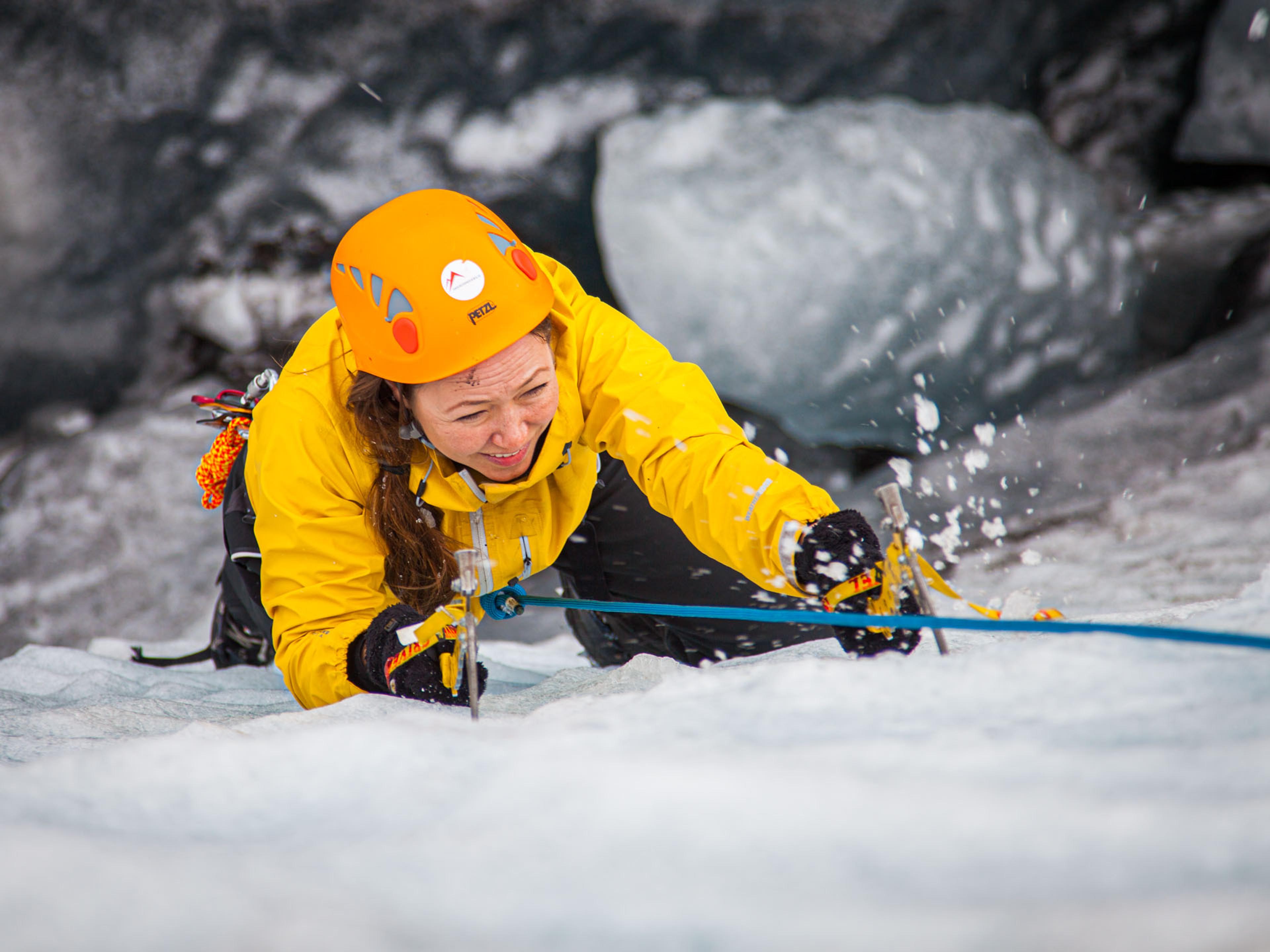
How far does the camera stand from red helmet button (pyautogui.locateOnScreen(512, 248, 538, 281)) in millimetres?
1444

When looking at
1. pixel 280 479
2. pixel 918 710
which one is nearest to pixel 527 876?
pixel 918 710

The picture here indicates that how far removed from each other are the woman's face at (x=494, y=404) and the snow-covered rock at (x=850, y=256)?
225cm

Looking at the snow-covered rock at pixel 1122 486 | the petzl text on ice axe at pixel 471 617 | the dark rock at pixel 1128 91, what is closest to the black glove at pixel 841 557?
the petzl text on ice axe at pixel 471 617

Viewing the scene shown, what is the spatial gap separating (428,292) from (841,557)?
736mm

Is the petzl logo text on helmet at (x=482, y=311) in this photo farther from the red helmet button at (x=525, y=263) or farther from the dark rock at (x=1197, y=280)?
the dark rock at (x=1197, y=280)

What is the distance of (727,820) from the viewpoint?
667mm

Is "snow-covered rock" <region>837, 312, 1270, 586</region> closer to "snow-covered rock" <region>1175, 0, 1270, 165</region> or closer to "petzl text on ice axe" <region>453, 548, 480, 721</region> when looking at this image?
"snow-covered rock" <region>1175, 0, 1270, 165</region>

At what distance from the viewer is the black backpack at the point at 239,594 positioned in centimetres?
191

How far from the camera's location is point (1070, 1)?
4062 millimetres

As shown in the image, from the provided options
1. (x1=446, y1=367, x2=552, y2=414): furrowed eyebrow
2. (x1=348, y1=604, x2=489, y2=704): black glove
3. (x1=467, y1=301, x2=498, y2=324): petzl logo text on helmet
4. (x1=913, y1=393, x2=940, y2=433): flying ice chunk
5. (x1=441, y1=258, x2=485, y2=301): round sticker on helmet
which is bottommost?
(x1=348, y1=604, x2=489, y2=704): black glove

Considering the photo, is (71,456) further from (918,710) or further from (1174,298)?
(1174,298)

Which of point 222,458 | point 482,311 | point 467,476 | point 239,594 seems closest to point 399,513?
point 467,476

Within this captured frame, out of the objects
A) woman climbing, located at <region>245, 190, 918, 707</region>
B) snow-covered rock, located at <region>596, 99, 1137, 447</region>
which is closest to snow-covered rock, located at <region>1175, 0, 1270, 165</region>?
snow-covered rock, located at <region>596, 99, 1137, 447</region>

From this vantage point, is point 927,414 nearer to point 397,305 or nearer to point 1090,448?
point 1090,448
